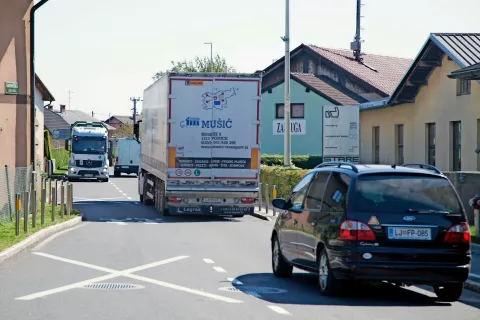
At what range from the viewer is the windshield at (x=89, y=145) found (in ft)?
190

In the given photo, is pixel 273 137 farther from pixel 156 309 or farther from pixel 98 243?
pixel 156 309

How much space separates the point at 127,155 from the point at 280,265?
185 feet

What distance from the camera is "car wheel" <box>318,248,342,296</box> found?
1201cm

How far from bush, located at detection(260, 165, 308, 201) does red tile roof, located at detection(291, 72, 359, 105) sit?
27.1 meters

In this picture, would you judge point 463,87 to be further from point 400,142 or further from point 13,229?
point 13,229

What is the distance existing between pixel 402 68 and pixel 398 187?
6389 cm

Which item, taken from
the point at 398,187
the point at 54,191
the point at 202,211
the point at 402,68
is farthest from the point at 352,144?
the point at 402,68

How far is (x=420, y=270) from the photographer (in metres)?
11.6

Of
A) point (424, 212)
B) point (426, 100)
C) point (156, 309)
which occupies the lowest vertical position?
point (156, 309)

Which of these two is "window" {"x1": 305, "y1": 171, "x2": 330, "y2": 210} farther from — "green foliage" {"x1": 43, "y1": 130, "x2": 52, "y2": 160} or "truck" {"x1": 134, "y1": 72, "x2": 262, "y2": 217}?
"green foliage" {"x1": 43, "y1": 130, "x2": 52, "y2": 160}

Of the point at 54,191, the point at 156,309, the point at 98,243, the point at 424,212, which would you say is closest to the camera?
the point at 156,309

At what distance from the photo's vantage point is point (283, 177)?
3450cm

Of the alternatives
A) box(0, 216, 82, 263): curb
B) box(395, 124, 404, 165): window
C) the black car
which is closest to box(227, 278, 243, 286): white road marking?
the black car

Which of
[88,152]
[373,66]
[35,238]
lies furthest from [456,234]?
[373,66]
